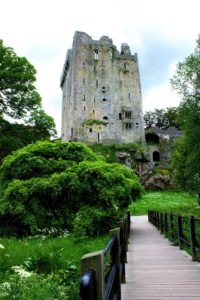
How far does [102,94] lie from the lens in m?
62.5

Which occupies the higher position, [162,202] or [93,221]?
[93,221]

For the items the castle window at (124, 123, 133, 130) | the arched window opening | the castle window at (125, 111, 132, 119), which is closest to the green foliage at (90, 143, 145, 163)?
the castle window at (124, 123, 133, 130)

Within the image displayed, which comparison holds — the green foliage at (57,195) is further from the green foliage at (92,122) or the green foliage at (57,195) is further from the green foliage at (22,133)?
the green foliage at (92,122)

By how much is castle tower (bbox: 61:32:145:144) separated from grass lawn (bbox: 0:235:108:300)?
50871 millimetres

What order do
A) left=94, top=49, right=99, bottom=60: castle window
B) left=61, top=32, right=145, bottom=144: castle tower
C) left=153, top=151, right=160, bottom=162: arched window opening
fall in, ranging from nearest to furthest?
1. left=61, top=32, right=145, bottom=144: castle tower
2. left=94, top=49, right=99, bottom=60: castle window
3. left=153, top=151, right=160, bottom=162: arched window opening

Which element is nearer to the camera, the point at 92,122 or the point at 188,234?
the point at 188,234

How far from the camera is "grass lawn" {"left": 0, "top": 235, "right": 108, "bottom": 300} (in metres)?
4.20

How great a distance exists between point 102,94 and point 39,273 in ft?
189

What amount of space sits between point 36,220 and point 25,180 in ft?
6.50

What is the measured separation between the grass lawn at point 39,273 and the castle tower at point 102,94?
50.9m

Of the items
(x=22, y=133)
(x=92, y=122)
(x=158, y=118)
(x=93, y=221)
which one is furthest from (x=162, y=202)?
(x=158, y=118)

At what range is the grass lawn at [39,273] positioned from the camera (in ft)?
13.8

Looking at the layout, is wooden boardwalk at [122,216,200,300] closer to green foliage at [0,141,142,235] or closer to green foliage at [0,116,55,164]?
green foliage at [0,141,142,235]

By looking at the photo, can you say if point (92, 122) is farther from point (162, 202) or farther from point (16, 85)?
point (16, 85)
